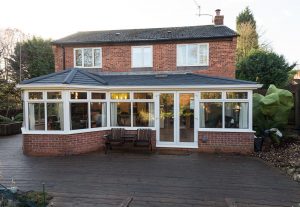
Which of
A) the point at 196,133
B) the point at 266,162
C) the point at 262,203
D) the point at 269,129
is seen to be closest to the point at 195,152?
the point at 196,133

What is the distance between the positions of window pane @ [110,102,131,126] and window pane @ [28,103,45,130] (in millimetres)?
2784

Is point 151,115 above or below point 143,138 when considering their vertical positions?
above

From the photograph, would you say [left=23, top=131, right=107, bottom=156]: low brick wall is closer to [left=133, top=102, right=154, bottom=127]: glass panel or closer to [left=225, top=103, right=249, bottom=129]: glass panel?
[left=133, top=102, right=154, bottom=127]: glass panel

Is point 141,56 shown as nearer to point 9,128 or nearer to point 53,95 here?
point 53,95

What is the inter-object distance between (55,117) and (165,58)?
253 inches

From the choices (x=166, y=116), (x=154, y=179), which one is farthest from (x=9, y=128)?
(x=154, y=179)

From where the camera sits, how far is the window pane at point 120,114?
1138 centimetres

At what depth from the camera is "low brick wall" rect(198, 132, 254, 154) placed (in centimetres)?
1013

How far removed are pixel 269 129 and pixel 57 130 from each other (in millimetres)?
8444

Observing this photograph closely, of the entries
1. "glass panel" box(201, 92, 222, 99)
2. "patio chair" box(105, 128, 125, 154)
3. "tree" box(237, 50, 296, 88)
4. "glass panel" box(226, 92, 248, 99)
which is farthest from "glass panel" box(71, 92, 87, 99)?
"tree" box(237, 50, 296, 88)

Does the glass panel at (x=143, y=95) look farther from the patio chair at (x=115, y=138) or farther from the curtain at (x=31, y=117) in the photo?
the curtain at (x=31, y=117)

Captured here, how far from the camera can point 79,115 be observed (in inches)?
408

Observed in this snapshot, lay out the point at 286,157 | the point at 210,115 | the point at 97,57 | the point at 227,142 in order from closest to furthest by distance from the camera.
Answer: the point at 286,157 → the point at 227,142 → the point at 210,115 → the point at 97,57

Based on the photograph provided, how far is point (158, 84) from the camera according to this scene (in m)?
11.0
